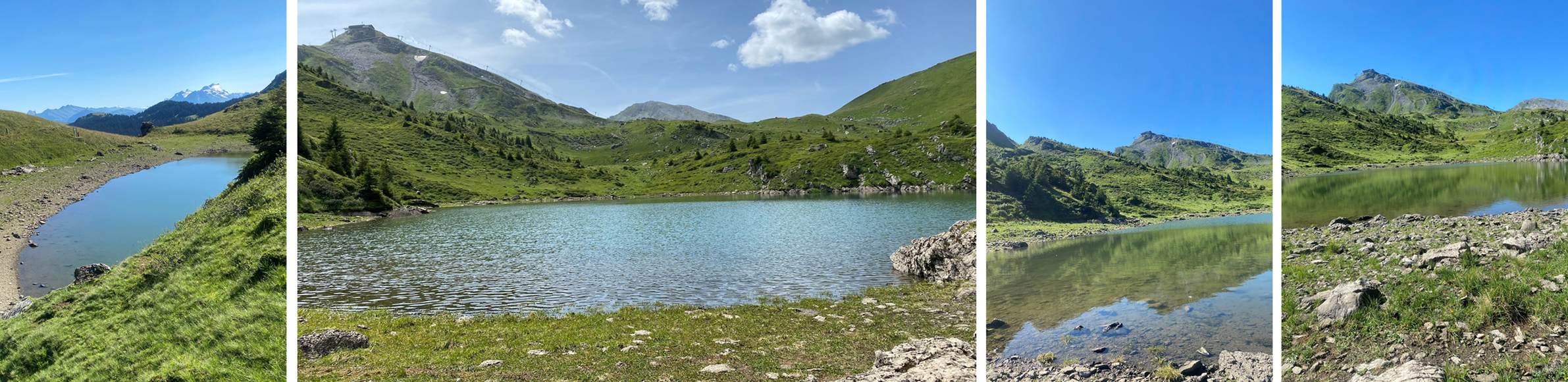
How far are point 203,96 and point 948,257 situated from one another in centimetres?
1386

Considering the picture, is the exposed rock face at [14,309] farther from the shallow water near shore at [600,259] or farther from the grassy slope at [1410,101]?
the grassy slope at [1410,101]

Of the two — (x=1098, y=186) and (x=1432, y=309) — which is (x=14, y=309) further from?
(x=1432, y=309)

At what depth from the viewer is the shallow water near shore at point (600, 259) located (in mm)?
13953

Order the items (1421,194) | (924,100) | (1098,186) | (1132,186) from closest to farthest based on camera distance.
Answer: (1132,186) < (1098,186) < (1421,194) < (924,100)

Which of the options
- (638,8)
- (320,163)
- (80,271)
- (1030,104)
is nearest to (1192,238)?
(1030,104)

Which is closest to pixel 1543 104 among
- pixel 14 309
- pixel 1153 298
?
pixel 1153 298

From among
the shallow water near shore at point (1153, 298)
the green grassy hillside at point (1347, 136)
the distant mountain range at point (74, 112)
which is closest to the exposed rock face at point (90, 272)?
the distant mountain range at point (74, 112)

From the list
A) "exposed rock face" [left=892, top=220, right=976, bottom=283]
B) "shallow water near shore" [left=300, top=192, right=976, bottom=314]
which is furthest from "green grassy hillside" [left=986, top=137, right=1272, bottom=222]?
"shallow water near shore" [left=300, top=192, right=976, bottom=314]

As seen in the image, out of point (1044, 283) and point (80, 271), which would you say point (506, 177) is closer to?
point (80, 271)

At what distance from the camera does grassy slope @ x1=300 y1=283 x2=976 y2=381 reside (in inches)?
247

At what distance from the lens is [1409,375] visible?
13.0 feet

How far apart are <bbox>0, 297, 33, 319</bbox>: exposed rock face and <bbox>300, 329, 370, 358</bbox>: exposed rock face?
2.49 meters

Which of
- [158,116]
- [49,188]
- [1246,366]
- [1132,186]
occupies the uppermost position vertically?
[158,116]

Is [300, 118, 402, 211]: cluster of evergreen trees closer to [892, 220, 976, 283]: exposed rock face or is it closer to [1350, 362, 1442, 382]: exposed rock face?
[892, 220, 976, 283]: exposed rock face
